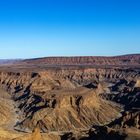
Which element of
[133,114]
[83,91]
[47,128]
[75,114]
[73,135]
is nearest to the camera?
[73,135]

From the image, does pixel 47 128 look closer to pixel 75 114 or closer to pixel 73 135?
pixel 75 114

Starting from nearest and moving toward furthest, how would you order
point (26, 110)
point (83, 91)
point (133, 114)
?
point (133, 114) < point (26, 110) < point (83, 91)

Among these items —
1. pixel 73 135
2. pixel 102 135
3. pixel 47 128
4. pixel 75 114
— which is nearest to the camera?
pixel 102 135

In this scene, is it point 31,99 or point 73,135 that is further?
point 31,99

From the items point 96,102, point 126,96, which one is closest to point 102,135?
point 96,102

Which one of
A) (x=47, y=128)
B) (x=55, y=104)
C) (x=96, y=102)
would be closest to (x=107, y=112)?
(x=96, y=102)

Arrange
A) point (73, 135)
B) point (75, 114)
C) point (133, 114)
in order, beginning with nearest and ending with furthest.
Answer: point (73, 135), point (133, 114), point (75, 114)

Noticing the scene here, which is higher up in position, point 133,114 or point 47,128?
point 133,114

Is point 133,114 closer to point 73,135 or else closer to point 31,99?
point 73,135

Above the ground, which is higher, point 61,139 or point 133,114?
point 133,114
